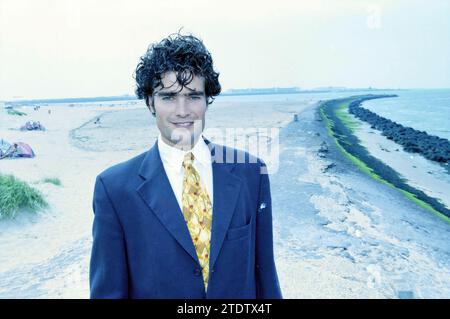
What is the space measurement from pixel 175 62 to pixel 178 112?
30 centimetres

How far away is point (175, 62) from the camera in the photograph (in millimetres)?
2059

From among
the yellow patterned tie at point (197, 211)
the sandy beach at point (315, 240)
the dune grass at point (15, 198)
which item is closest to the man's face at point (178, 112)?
the yellow patterned tie at point (197, 211)

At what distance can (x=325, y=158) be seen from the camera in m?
13.0

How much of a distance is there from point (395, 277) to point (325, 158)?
835cm

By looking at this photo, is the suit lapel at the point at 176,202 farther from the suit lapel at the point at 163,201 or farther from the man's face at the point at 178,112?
the man's face at the point at 178,112

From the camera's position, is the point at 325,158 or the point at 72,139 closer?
the point at 325,158

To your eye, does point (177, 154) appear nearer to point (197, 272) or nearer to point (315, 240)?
point (197, 272)

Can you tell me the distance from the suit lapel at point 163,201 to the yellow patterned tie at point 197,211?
8cm

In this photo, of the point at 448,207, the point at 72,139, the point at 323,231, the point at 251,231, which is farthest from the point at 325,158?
the point at 72,139

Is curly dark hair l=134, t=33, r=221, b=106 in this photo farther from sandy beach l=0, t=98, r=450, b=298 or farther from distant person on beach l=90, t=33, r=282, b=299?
sandy beach l=0, t=98, r=450, b=298

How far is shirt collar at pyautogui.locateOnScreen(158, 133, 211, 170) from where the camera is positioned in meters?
2.09

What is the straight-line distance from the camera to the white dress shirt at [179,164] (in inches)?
82.2

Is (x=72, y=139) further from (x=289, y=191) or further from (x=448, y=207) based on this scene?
(x=448, y=207)
